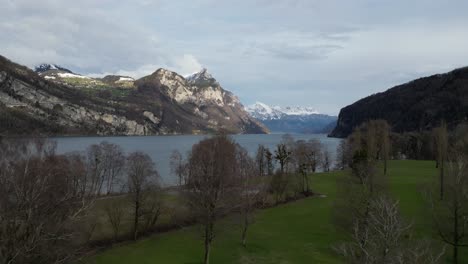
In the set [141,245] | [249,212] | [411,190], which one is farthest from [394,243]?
[411,190]

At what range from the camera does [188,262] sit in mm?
40062

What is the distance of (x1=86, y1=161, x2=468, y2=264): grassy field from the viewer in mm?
41156

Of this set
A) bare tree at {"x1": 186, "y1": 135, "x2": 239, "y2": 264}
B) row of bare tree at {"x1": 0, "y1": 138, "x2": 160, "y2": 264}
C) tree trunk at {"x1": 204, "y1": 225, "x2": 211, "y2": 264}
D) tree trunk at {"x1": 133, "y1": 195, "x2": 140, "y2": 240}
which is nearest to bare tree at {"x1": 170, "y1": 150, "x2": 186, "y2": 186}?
row of bare tree at {"x1": 0, "y1": 138, "x2": 160, "y2": 264}

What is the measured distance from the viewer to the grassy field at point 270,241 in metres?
41.2

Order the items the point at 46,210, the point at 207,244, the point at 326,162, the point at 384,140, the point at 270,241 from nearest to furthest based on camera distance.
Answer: the point at 46,210 < the point at 207,244 < the point at 270,241 < the point at 384,140 < the point at 326,162

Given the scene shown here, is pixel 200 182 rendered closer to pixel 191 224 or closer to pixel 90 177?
pixel 191 224

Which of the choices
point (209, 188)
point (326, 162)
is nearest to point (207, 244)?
point (209, 188)

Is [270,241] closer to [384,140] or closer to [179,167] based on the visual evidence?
[179,167]

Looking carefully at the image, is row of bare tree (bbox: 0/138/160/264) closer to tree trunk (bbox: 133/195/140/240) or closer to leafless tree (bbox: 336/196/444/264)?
tree trunk (bbox: 133/195/140/240)

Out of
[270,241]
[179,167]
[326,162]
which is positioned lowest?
[270,241]

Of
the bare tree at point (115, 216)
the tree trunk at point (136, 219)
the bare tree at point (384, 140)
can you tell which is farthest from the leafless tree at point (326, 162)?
the bare tree at point (115, 216)

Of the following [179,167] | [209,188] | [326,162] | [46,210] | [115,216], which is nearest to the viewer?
[46,210]

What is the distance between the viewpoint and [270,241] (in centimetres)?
4809

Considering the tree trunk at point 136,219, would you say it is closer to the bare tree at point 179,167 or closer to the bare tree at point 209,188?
the bare tree at point 209,188
